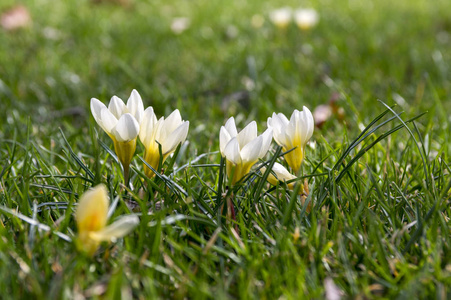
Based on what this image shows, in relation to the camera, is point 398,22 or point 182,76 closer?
point 182,76

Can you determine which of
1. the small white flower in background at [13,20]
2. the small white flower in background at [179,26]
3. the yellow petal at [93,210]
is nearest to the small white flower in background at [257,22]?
the small white flower in background at [179,26]

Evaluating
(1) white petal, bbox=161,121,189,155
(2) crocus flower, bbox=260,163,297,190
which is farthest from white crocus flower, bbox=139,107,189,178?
(2) crocus flower, bbox=260,163,297,190

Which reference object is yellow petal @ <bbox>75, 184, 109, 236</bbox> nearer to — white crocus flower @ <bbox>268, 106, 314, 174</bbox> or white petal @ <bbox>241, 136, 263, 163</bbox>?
white petal @ <bbox>241, 136, 263, 163</bbox>

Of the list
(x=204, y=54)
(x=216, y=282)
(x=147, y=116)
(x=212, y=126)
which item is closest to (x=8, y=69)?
(x=204, y=54)

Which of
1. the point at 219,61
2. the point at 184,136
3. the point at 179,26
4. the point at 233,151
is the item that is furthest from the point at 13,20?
the point at 233,151

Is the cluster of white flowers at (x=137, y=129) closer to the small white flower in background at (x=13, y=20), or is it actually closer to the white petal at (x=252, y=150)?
the white petal at (x=252, y=150)

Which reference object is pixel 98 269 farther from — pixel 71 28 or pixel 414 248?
pixel 71 28

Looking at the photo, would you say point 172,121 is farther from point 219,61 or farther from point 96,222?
point 219,61
